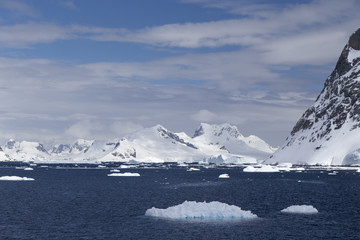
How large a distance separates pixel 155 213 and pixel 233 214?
1010 cm

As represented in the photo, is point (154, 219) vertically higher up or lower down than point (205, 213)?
lower down

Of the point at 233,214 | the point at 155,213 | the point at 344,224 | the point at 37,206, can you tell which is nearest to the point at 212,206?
the point at 233,214

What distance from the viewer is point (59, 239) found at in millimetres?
51594

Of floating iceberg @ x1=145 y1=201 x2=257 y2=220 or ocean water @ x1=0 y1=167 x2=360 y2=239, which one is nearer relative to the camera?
ocean water @ x1=0 y1=167 x2=360 y2=239

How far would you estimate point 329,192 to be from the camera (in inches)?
4082

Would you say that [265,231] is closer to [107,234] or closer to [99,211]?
[107,234]

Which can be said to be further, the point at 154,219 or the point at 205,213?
the point at 205,213

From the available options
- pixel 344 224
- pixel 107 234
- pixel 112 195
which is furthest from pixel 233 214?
pixel 112 195

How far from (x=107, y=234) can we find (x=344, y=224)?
27908 millimetres

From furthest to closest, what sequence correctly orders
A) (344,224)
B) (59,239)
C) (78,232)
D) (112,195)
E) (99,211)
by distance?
(112,195)
(99,211)
(344,224)
(78,232)
(59,239)

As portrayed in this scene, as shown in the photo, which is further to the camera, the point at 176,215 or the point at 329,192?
the point at 329,192

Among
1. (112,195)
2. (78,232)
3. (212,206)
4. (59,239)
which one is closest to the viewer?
(59,239)

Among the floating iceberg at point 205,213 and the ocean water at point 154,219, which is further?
the floating iceberg at point 205,213

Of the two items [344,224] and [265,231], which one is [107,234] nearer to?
[265,231]
